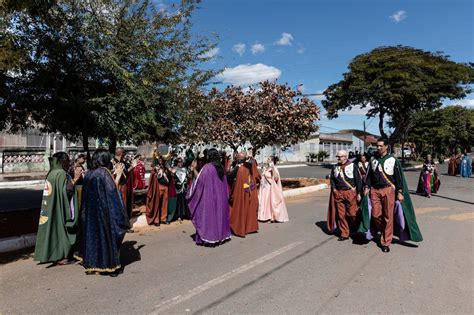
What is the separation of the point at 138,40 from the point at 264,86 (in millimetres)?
6590

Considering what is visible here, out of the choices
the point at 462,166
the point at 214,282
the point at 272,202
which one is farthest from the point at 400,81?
the point at 214,282

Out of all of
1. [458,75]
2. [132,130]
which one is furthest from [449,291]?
[458,75]

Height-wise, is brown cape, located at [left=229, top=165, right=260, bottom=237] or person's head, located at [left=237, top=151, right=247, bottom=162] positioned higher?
person's head, located at [left=237, top=151, right=247, bottom=162]

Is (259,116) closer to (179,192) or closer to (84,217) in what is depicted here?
(179,192)

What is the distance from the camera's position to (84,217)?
5.12 metres

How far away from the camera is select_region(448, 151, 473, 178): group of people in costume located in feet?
83.3

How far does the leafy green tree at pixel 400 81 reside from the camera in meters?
28.0

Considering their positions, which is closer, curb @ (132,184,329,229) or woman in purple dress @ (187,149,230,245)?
woman in purple dress @ (187,149,230,245)

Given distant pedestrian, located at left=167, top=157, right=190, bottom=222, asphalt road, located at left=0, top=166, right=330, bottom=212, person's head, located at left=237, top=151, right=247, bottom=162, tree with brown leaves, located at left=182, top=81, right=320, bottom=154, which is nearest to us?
person's head, located at left=237, top=151, right=247, bottom=162

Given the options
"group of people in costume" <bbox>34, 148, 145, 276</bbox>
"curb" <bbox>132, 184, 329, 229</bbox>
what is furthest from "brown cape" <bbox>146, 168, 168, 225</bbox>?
"group of people in costume" <bbox>34, 148, 145, 276</bbox>

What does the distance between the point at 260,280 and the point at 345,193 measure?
2.91 metres

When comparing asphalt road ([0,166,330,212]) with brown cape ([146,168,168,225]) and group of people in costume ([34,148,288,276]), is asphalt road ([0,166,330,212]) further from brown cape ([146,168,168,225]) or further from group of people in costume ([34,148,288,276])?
group of people in costume ([34,148,288,276])

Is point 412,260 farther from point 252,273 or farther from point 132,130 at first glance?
point 132,130

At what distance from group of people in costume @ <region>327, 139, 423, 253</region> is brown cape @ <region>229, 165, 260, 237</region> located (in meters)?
1.66
